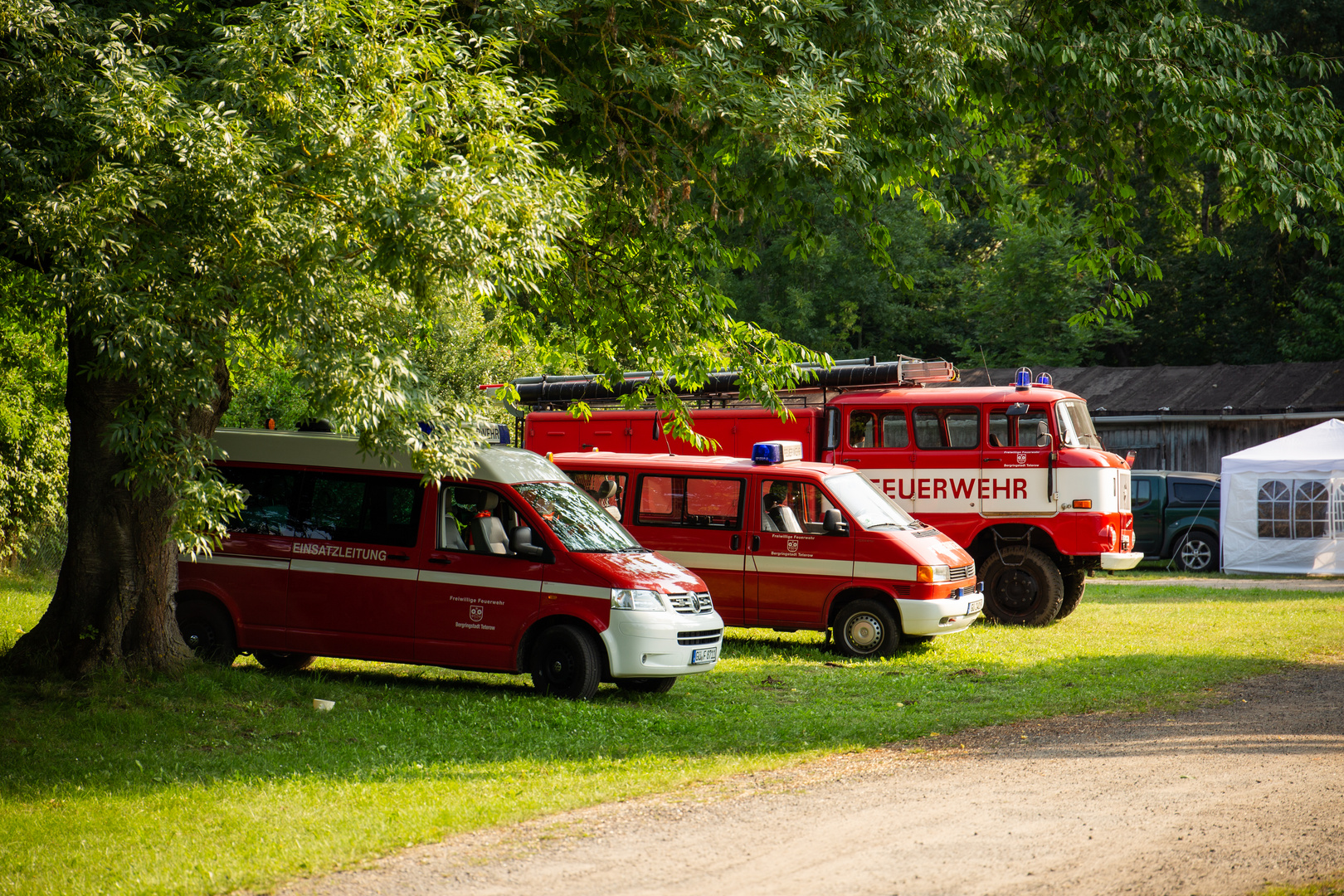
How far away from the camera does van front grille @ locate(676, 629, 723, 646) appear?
9.79m

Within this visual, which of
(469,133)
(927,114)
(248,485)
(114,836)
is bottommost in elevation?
(114,836)

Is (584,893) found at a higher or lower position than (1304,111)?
lower

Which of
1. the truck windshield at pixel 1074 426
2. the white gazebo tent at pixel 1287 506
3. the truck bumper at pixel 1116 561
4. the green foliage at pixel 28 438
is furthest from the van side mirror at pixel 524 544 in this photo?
the white gazebo tent at pixel 1287 506

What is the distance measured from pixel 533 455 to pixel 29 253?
4811 millimetres

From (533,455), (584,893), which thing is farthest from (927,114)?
(584,893)

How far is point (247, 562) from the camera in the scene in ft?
34.7

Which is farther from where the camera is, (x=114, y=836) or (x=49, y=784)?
(x=49, y=784)

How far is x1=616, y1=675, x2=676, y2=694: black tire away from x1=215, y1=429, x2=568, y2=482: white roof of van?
195 cm

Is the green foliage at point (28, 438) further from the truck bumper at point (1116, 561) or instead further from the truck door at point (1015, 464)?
the truck bumper at point (1116, 561)

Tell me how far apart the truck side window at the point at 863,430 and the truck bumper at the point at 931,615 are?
3723 millimetres

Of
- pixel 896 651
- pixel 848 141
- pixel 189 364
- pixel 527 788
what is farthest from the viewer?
pixel 896 651

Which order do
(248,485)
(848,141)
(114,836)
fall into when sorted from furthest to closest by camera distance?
(248,485)
(848,141)
(114,836)

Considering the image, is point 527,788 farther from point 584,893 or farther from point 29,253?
point 29,253

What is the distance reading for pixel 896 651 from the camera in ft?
41.7
